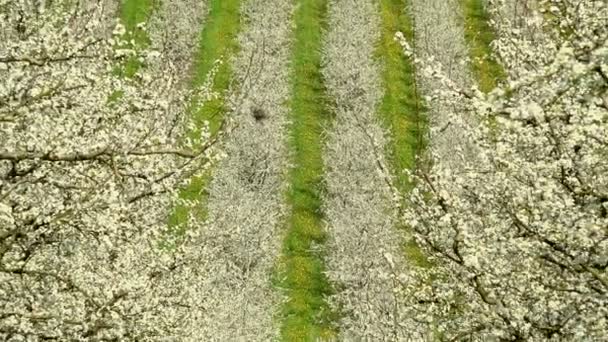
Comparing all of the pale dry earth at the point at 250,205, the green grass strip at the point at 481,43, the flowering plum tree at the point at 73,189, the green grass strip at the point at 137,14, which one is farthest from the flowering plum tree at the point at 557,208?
the green grass strip at the point at 137,14

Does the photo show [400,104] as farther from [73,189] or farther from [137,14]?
[73,189]

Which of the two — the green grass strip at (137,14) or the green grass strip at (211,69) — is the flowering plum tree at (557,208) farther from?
the green grass strip at (137,14)

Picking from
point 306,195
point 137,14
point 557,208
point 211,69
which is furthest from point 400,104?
point 557,208

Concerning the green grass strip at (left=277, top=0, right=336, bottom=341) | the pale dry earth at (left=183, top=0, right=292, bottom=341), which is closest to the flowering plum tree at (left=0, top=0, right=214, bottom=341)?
the pale dry earth at (left=183, top=0, right=292, bottom=341)

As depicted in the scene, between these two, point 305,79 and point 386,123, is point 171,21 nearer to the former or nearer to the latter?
point 305,79

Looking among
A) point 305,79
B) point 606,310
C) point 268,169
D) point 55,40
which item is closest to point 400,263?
point 268,169

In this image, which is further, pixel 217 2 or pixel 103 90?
pixel 217 2
